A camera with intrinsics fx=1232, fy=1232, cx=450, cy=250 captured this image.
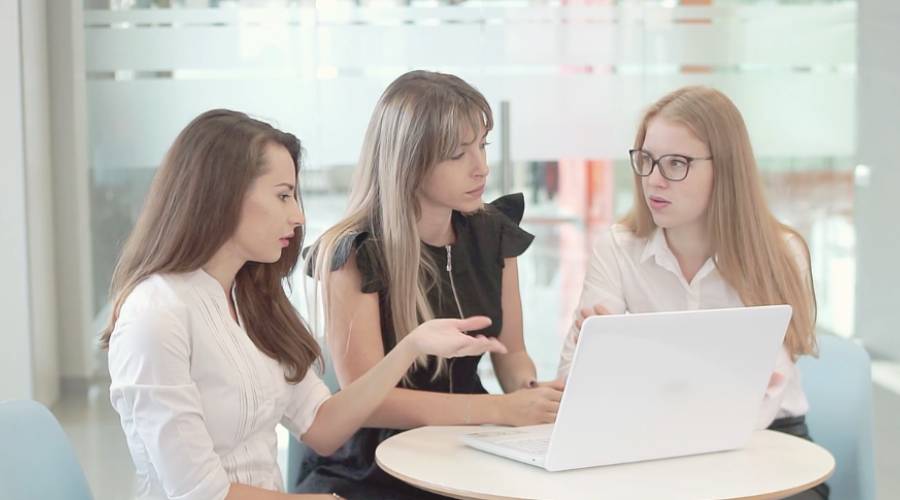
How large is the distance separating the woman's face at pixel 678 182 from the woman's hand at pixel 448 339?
0.62 meters

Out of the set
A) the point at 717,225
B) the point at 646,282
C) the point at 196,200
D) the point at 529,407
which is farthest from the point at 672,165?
the point at 196,200

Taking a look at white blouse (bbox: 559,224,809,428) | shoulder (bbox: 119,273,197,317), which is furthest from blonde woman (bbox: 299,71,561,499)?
shoulder (bbox: 119,273,197,317)

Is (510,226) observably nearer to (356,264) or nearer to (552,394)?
(356,264)

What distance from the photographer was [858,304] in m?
5.62

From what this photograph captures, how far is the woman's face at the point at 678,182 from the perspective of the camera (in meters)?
2.65

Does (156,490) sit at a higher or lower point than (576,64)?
lower

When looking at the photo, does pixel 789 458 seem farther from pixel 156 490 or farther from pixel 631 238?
pixel 156 490

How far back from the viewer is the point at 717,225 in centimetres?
267

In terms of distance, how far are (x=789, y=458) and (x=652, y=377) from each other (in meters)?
0.36

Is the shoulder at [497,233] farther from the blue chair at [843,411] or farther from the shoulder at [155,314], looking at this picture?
the shoulder at [155,314]

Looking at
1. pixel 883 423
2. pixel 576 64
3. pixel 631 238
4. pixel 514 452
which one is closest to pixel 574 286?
pixel 576 64

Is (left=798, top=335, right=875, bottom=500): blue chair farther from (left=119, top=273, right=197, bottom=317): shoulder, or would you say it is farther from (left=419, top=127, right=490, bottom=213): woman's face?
(left=119, top=273, right=197, bottom=317): shoulder

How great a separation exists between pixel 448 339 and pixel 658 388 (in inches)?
15.8

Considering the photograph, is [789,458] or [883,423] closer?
[789,458]
